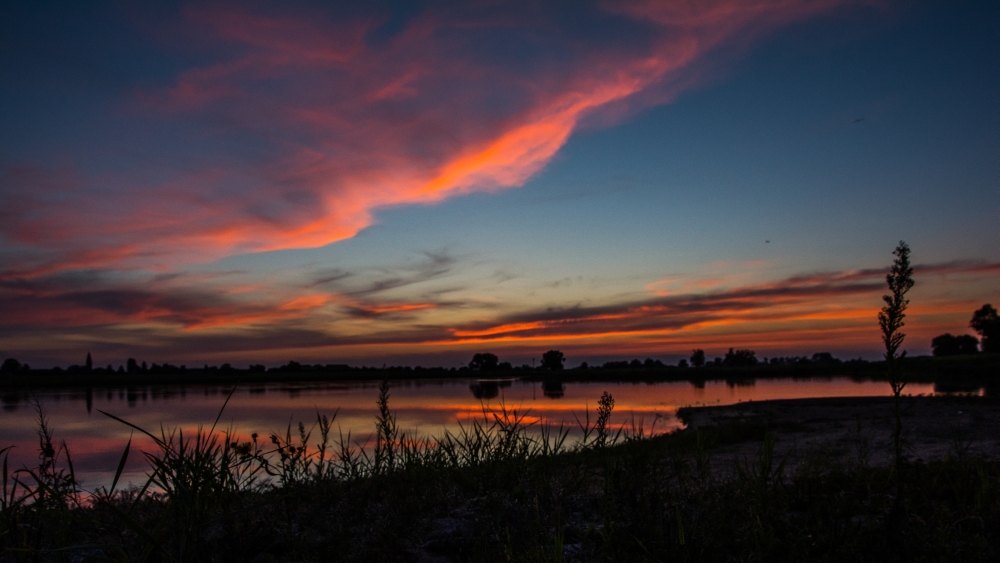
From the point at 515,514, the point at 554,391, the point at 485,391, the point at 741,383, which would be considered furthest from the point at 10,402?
the point at 741,383

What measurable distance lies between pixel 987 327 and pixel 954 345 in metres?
18.0

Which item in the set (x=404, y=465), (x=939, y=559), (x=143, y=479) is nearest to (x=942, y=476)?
(x=939, y=559)

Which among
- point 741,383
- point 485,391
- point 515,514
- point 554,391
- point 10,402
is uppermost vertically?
point 515,514

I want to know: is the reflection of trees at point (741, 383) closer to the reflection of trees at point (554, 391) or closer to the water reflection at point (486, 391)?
the reflection of trees at point (554, 391)

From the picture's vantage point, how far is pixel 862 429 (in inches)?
512

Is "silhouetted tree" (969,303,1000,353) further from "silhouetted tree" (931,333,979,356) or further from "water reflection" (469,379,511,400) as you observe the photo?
"water reflection" (469,379,511,400)

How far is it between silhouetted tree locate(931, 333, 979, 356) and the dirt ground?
3695 inches

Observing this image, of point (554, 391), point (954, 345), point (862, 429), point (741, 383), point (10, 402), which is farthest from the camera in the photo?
point (954, 345)

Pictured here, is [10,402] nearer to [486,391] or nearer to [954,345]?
[486,391]

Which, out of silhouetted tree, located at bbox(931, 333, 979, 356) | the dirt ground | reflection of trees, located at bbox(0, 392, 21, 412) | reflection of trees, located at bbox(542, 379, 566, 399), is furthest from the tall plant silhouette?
silhouetted tree, located at bbox(931, 333, 979, 356)

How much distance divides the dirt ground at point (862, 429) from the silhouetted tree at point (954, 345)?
308 feet

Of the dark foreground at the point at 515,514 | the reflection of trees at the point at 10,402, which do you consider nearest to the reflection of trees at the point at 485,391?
the dark foreground at the point at 515,514

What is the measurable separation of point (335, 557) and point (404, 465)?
191 cm

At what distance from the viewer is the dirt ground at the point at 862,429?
271 inches
